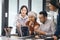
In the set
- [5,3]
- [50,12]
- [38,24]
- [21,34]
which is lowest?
[21,34]

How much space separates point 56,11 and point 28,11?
1.29 feet

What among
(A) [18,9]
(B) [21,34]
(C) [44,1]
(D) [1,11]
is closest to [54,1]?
(C) [44,1]

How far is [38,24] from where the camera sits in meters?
1.82

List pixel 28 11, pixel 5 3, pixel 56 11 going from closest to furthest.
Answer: pixel 56 11 < pixel 28 11 < pixel 5 3

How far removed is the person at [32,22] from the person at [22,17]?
6 centimetres

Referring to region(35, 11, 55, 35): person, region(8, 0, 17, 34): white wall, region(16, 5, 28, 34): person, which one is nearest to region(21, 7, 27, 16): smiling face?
region(16, 5, 28, 34): person

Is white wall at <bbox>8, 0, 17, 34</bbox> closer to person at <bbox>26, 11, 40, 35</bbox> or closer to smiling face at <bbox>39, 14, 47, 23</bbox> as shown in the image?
person at <bbox>26, 11, 40, 35</bbox>

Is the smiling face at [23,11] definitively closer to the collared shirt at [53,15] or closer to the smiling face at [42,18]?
the smiling face at [42,18]

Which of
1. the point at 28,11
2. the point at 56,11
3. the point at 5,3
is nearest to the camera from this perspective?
the point at 56,11

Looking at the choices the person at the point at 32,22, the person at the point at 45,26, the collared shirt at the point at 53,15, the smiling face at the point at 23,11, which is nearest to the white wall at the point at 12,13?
the smiling face at the point at 23,11

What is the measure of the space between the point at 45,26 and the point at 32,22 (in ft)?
0.65

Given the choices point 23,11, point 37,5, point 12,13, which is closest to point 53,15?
point 37,5

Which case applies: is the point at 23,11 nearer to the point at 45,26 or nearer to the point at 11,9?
the point at 11,9

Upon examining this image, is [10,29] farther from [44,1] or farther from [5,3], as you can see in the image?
[44,1]
